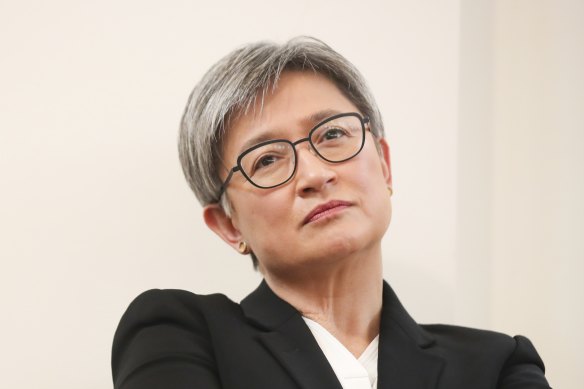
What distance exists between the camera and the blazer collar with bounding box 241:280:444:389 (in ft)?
4.17

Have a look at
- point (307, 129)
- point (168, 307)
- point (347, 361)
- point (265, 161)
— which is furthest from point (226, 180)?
point (347, 361)

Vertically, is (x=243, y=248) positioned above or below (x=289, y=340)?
above

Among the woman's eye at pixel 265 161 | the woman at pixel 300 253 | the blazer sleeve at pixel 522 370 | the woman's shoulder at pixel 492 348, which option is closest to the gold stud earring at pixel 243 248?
the woman at pixel 300 253

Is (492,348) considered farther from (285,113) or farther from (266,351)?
(285,113)

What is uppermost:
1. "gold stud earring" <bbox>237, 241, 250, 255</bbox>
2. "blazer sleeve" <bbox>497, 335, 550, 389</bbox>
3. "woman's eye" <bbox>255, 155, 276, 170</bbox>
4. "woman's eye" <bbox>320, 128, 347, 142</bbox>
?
"woman's eye" <bbox>320, 128, 347, 142</bbox>

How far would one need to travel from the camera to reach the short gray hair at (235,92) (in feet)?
4.75

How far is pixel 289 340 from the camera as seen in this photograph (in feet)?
4.36

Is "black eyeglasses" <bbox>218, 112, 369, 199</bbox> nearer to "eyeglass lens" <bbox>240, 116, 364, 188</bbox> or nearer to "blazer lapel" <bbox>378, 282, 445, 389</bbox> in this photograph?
"eyeglass lens" <bbox>240, 116, 364, 188</bbox>

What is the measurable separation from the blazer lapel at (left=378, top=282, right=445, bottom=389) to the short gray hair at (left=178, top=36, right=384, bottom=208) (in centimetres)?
42

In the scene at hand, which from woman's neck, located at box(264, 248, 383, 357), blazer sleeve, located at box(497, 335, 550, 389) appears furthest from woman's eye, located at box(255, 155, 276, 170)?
blazer sleeve, located at box(497, 335, 550, 389)

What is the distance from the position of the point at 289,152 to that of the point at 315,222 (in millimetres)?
157

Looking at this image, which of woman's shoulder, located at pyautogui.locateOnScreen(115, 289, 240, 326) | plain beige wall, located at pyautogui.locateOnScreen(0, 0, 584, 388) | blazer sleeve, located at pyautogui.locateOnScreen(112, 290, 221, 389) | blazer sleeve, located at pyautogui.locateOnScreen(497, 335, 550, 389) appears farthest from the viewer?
plain beige wall, located at pyautogui.locateOnScreen(0, 0, 584, 388)

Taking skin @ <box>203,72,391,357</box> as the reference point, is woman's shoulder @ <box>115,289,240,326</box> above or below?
below

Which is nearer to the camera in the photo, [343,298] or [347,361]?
[347,361]
